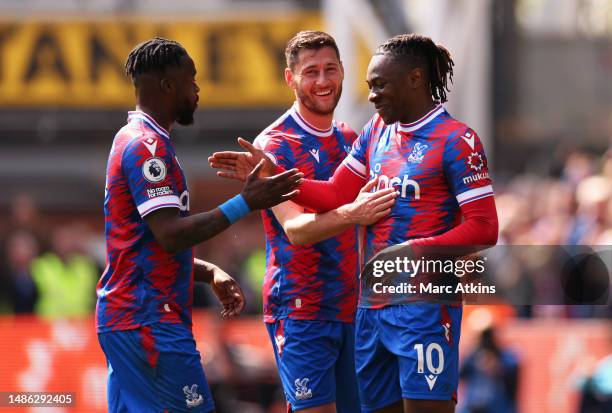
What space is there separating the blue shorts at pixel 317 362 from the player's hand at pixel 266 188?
1.09 meters

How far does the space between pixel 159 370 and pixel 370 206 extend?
4.19 feet

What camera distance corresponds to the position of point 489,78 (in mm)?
21922

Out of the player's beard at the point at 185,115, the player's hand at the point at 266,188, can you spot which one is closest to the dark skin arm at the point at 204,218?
the player's hand at the point at 266,188

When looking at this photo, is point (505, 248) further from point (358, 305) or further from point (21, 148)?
point (21, 148)

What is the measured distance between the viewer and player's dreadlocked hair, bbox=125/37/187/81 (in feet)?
19.6

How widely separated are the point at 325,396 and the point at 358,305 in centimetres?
66

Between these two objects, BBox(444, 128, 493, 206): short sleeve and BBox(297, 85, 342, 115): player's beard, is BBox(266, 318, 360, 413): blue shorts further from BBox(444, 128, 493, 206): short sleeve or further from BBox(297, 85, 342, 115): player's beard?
BBox(444, 128, 493, 206): short sleeve

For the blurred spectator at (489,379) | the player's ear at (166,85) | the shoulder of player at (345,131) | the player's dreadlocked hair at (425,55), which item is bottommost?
the blurred spectator at (489,379)

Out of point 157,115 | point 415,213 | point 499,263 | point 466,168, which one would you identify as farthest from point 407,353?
point 499,263

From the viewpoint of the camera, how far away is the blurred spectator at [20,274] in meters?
14.4

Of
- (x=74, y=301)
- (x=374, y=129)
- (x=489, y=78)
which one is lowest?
(x=74, y=301)

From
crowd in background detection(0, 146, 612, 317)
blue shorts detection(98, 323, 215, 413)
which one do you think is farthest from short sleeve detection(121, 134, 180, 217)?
crowd in background detection(0, 146, 612, 317)

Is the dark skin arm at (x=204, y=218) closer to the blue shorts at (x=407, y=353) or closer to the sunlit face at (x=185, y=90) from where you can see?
the sunlit face at (x=185, y=90)

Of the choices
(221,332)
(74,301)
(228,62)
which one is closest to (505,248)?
(221,332)
